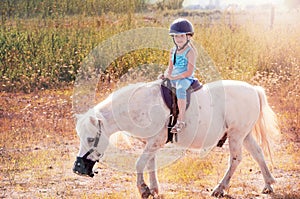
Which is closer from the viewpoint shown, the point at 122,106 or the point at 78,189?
the point at 122,106

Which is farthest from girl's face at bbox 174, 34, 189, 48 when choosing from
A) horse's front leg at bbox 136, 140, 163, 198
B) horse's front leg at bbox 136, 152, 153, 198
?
horse's front leg at bbox 136, 152, 153, 198

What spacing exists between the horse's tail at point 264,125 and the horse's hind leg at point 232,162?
49cm

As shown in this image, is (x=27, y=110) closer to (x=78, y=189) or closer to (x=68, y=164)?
(x=68, y=164)

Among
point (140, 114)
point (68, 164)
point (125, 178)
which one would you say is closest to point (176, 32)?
point (140, 114)

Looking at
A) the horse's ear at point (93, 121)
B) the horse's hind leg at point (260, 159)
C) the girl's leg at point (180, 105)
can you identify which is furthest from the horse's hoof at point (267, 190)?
the horse's ear at point (93, 121)

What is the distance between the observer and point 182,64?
228 inches

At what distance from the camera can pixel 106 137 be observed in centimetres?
550

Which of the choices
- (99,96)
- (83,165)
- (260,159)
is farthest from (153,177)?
(99,96)

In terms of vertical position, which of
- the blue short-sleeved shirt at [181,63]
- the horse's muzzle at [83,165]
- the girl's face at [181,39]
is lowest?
the horse's muzzle at [83,165]

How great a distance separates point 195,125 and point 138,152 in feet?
8.09

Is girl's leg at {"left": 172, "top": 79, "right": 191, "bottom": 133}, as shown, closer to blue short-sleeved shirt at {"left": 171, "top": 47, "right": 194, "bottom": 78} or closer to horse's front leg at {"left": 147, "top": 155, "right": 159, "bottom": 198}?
blue short-sleeved shirt at {"left": 171, "top": 47, "right": 194, "bottom": 78}

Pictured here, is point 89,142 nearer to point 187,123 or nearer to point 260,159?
point 187,123

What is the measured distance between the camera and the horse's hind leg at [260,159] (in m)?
6.26

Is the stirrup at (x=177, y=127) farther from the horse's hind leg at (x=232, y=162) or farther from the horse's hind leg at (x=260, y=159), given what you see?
the horse's hind leg at (x=260, y=159)
